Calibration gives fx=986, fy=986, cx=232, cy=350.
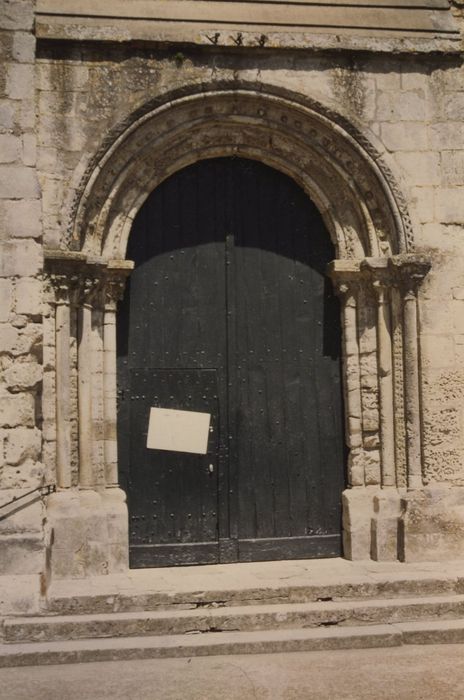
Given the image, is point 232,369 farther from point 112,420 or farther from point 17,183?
point 17,183

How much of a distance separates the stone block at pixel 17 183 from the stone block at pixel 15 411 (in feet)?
4.23

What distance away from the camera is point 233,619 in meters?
6.25

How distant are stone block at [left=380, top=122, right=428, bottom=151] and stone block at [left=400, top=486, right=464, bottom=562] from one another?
2.63 metres

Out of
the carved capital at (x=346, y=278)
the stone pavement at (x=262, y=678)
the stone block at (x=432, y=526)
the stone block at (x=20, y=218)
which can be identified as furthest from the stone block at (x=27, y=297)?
the stone block at (x=432, y=526)

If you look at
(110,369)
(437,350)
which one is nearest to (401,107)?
(437,350)

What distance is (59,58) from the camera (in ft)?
24.0

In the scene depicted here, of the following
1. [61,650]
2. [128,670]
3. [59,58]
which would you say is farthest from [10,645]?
[59,58]

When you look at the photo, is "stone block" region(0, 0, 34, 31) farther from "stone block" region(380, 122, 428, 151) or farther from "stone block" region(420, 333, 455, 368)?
"stone block" region(420, 333, 455, 368)

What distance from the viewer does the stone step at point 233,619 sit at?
6.00 meters

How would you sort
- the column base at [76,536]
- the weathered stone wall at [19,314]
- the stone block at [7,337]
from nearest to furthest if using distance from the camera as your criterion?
the weathered stone wall at [19,314] < the stone block at [7,337] < the column base at [76,536]

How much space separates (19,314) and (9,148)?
1.10m

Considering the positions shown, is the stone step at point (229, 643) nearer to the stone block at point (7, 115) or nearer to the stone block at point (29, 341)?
the stone block at point (29, 341)

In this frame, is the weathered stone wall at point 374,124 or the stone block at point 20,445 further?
the weathered stone wall at point 374,124

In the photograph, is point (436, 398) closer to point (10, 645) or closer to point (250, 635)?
point (250, 635)
